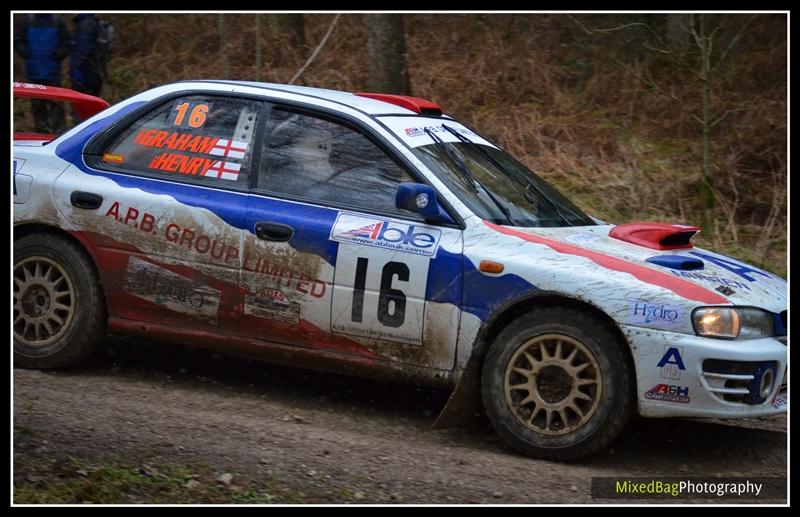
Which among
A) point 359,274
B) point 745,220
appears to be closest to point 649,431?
point 359,274

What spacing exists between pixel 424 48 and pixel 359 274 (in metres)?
9.51

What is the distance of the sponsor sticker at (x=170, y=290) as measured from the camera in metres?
5.89

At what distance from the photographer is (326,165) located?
5.89 meters

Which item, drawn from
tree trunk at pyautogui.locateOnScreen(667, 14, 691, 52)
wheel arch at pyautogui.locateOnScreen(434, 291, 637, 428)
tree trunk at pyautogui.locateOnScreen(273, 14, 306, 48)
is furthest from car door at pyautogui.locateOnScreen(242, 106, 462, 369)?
tree trunk at pyautogui.locateOnScreen(273, 14, 306, 48)

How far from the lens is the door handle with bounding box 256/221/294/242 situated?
5.70 metres

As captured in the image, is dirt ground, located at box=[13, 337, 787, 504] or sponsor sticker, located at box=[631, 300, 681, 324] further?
sponsor sticker, located at box=[631, 300, 681, 324]

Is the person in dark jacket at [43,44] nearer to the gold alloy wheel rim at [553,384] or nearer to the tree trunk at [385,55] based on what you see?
the tree trunk at [385,55]

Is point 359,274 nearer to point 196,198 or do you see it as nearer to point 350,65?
point 196,198

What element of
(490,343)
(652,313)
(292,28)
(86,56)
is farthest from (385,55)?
(652,313)

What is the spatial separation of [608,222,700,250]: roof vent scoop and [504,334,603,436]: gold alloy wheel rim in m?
0.84

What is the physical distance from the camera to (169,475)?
456cm

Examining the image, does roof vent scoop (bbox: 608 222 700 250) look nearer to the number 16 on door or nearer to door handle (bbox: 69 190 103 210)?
the number 16 on door

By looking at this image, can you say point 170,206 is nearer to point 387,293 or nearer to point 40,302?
point 40,302

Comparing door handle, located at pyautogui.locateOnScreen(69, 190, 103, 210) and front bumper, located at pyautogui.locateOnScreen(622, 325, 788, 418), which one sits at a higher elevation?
door handle, located at pyautogui.locateOnScreen(69, 190, 103, 210)
